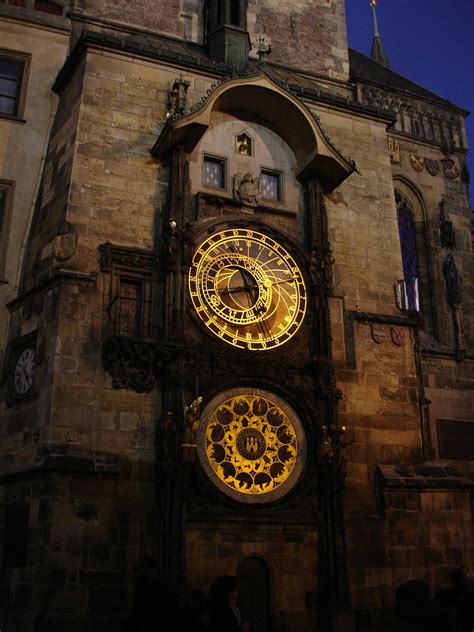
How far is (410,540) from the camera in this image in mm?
14828

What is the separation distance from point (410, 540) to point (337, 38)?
44.8 ft

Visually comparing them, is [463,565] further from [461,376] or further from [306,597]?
[461,376]

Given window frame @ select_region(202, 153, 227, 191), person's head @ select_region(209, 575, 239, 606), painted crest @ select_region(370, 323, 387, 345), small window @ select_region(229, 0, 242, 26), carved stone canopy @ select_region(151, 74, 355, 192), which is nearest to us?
person's head @ select_region(209, 575, 239, 606)

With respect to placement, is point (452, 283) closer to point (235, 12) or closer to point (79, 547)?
point (235, 12)

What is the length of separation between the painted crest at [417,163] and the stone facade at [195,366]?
3.91 metres

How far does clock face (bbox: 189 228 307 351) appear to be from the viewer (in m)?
14.7

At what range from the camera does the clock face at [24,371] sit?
13.7 metres

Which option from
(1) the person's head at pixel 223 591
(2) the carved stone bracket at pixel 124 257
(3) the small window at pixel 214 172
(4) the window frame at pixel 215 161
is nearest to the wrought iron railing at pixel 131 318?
(2) the carved stone bracket at pixel 124 257

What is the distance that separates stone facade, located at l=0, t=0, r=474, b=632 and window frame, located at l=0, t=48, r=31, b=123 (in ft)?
1.96

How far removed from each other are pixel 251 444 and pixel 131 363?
260 centimetres

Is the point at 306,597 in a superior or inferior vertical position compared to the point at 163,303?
inferior

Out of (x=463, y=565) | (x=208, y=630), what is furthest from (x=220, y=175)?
(x=208, y=630)

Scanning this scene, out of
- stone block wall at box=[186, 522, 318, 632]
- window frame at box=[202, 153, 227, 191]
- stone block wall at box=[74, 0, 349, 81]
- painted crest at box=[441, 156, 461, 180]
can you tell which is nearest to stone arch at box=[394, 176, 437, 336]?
painted crest at box=[441, 156, 461, 180]

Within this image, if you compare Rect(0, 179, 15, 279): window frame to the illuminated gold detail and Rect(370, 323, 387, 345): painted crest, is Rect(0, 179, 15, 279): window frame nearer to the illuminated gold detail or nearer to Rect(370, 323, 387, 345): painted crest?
the illuminated gold detail
